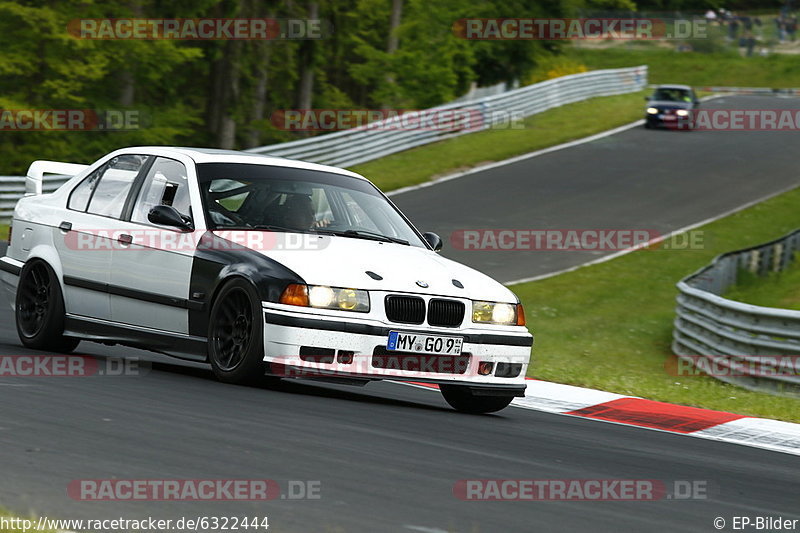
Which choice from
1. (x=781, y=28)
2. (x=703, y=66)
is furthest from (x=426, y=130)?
(x=781, y=28)

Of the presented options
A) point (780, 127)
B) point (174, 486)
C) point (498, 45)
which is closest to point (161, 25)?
point (498, 45)

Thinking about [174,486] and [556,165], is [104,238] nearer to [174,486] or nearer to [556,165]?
[174,486]

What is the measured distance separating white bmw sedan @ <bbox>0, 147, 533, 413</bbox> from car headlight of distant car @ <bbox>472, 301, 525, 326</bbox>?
12mm

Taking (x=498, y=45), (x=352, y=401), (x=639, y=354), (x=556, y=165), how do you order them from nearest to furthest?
(x=352, y=401) → (x=639, y=354) → (x=556, y=165) → (x=498, y=45)

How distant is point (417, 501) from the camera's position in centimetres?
521

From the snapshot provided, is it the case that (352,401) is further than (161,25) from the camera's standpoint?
No

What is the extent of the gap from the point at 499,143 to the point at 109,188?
26003 millimetres

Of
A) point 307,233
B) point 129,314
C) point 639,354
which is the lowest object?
point 639,354

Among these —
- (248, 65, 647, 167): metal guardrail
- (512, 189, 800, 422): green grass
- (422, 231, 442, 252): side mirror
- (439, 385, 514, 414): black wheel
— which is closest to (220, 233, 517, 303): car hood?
(422, 231, 442, 252): side mirror

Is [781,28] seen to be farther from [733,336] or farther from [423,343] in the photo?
[423,343]

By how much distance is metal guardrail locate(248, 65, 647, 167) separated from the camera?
29.9m

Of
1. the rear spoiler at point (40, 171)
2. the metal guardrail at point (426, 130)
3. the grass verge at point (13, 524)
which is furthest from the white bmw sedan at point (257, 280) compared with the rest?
the metal guardrail at point (426, 130)

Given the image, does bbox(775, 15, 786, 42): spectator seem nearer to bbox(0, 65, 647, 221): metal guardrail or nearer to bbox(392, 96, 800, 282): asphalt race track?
bbox(0, 65, 647, 221): metal guardrail

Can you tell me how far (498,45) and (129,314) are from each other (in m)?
38.3
